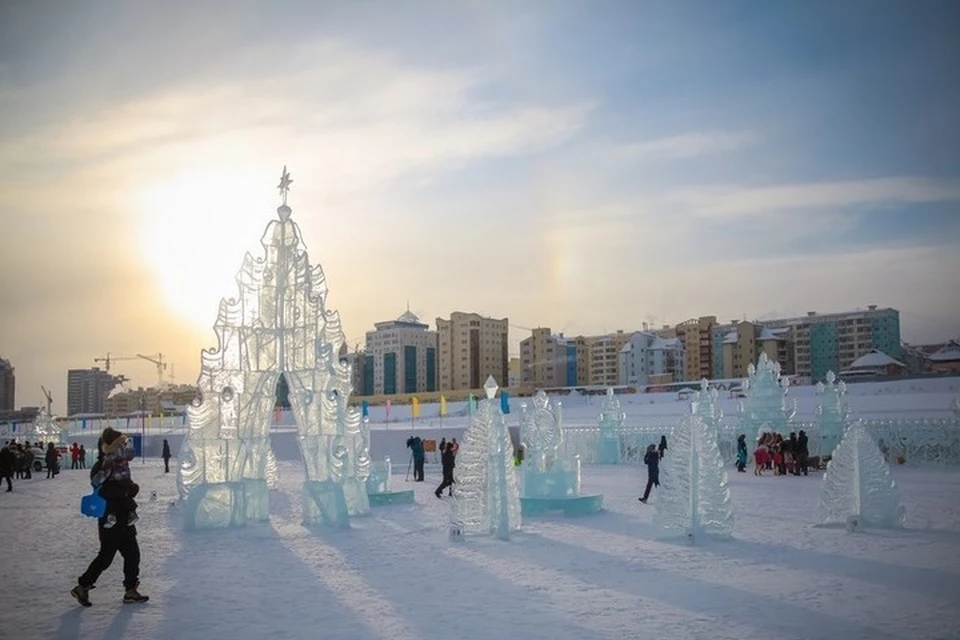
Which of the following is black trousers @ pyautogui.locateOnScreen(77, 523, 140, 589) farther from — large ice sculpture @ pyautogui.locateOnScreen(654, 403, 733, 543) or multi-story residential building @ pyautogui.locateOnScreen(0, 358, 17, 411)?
Result: multi-story residential building @ pyautogui.locateOnScreen(0, 358, 17, 411)

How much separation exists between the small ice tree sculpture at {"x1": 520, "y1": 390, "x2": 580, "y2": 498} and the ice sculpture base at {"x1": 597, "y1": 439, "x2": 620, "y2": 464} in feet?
47.1

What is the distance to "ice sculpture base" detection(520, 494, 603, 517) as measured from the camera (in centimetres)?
1750

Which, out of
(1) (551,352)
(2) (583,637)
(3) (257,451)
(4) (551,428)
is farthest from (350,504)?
(1) (551,352)

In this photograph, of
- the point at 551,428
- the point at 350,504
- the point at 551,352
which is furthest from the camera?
the point at 551,352

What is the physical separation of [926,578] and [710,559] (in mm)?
2659

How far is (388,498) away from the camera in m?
20.2

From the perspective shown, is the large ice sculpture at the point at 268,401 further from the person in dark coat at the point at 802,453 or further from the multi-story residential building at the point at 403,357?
the multi-story residential building at the point at 403,357

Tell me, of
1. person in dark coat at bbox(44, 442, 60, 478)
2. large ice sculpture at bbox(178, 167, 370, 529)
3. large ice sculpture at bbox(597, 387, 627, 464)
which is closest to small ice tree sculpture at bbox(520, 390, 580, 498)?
large ice sculpture at bbox(178, 167, 370, 529)

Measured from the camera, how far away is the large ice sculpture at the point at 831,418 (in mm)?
29828

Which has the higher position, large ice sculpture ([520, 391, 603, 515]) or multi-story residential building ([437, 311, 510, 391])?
multi-story residential building ([437, 311, 510, 391])

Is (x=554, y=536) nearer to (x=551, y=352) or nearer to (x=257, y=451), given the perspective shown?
(x=257, y=451)

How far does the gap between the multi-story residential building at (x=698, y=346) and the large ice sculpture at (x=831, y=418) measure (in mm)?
92005

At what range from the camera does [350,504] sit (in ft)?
59.5

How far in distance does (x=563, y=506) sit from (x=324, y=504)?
4636 millimetres
